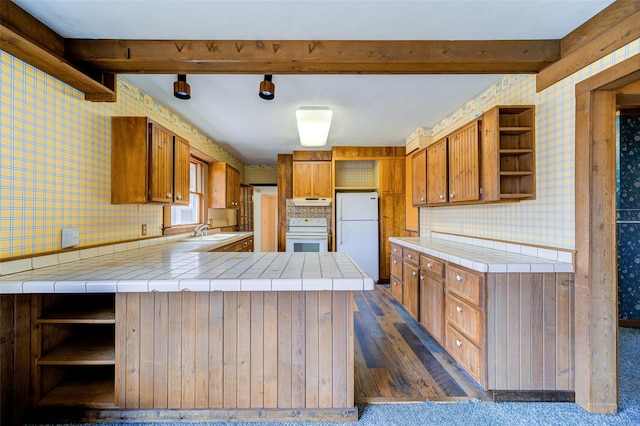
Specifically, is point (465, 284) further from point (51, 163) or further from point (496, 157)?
point (51, 163)

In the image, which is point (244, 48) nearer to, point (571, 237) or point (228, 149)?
point (571, 237)

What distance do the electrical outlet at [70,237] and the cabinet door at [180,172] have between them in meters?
0.97

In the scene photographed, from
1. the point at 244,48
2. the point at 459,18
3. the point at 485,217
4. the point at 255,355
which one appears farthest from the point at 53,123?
the point at 485,217

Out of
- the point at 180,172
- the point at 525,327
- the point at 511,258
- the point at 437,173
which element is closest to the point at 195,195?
the point at 180,172

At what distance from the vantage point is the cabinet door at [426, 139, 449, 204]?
292cm

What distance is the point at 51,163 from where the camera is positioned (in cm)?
179

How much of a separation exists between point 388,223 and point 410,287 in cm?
183

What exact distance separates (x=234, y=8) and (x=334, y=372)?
6.88ft

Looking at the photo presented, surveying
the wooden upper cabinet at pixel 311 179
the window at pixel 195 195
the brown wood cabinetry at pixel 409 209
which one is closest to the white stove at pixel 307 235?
the wooden upper cabinet at pixel 311 179

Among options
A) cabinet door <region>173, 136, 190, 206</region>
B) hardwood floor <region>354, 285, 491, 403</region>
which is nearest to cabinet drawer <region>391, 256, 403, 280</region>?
hardwood floor <region>354, 285, 491, 403</region>

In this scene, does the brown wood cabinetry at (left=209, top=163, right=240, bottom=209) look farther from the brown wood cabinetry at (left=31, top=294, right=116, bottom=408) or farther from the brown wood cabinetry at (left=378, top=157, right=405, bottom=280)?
the brown wood cabinetry at (left=31, top=294, right=116, bottom=408)

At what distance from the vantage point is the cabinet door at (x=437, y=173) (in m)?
2.92

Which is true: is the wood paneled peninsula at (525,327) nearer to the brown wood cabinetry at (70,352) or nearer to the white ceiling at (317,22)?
the white ceiling at (317,22)

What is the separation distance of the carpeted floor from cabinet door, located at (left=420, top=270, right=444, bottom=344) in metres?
0.72
